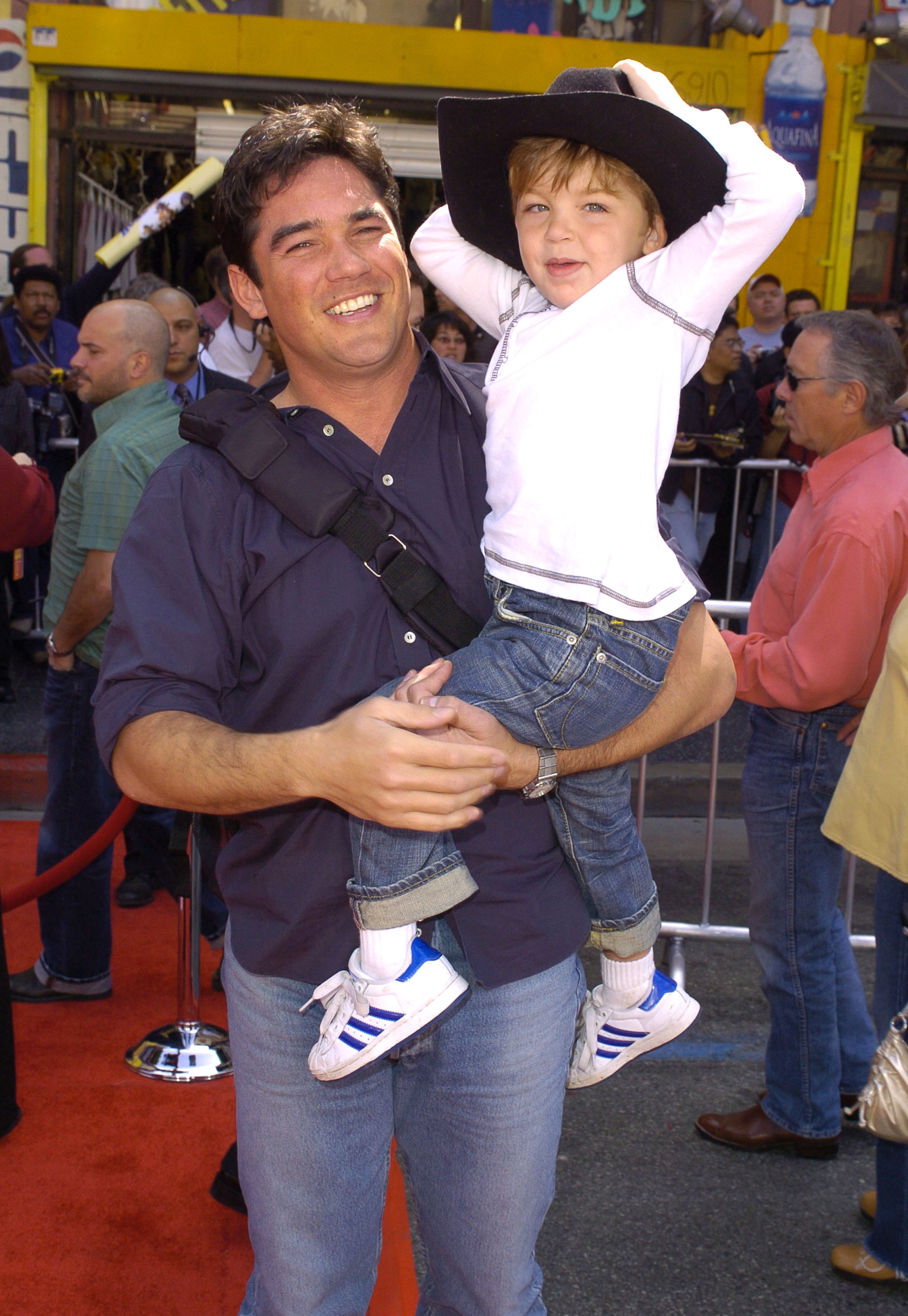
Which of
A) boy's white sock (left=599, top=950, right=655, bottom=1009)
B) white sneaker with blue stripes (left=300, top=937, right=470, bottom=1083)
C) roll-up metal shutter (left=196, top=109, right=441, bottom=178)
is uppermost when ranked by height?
roll-up metal shutter (left=196, top=109, right=441, bottom=178)

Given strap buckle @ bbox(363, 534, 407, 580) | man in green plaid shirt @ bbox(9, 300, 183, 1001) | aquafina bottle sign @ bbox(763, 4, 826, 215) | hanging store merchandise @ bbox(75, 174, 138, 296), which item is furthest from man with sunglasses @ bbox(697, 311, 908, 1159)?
aquafina bottle sign @ bbox(763, 4, 826, 215)

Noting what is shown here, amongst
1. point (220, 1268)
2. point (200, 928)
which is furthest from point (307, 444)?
point (200, 928)

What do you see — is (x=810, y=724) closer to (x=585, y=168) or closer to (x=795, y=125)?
(x=585, y=168)

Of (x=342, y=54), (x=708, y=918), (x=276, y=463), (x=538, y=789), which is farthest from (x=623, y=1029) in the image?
(x=342, y=54)

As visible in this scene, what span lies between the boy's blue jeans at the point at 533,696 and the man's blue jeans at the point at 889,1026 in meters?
1.21

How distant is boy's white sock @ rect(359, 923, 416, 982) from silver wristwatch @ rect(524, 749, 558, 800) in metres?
0.29

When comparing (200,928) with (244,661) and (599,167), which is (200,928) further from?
(599,167)

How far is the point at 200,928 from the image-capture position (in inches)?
184

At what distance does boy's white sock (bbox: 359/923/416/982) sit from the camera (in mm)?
1899

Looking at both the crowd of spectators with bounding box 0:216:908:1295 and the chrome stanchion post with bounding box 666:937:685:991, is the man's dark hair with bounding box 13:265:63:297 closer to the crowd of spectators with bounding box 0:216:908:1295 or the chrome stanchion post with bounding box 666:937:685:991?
the crowd of spectators with bounding box 0:216:908:1295

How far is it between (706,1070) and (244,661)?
2.76 m

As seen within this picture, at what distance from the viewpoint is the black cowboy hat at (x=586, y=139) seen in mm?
1971

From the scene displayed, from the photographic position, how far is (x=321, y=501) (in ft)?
6.44

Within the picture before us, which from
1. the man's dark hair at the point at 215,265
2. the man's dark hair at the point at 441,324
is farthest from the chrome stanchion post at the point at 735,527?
the man's dark hair at the point at 215,265
